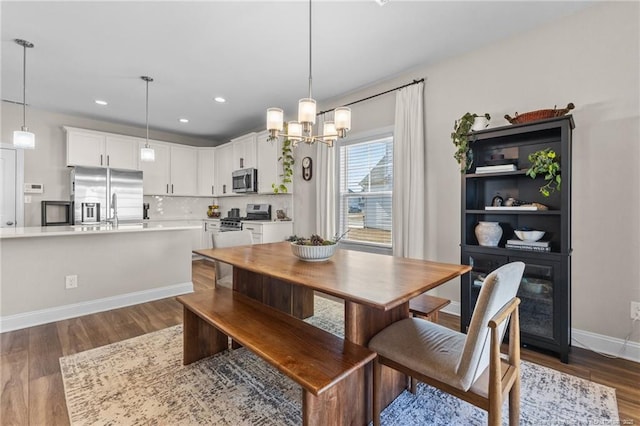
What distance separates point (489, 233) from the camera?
2.53 meters

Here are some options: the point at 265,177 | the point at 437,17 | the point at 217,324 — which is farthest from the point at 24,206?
the point at 437,17

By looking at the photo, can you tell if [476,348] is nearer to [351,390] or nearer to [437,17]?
[351,390]

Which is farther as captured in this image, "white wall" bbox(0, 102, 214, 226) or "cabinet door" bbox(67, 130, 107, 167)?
"cabinet door" bbox(67, 130, 107, 167)

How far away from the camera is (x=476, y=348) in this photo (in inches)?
45.0

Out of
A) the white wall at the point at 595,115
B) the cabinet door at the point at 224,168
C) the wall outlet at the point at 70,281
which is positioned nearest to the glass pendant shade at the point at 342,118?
the white wall at the point at 595,115

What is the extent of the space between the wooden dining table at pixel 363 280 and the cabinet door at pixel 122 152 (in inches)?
162

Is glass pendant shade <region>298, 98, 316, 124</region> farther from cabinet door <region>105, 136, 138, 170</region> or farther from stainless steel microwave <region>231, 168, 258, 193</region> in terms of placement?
cabinet door <region>105, 136, 138, 170</region>

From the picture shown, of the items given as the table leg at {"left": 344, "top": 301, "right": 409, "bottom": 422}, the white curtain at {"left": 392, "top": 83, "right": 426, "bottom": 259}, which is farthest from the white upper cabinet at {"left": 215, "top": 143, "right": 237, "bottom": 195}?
the table leg at {"left": 344, "top": 301, "right": 409, "bottom": 422}

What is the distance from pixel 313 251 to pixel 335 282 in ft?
1.62

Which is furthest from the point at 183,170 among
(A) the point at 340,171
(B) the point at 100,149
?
(A) the point at 340,171

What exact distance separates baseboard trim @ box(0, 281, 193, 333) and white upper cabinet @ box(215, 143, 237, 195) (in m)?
2.58

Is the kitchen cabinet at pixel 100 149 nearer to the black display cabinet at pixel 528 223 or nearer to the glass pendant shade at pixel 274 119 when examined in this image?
the glass pendant shade at pixel 274 119

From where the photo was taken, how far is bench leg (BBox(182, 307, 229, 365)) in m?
2.10

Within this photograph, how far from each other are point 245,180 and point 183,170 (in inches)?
66.7
